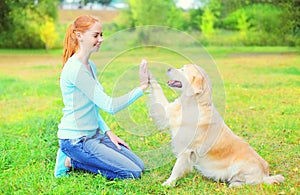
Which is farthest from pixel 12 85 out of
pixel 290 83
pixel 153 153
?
pixel 153 153

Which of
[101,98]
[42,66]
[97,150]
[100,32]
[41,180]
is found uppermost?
[100,32]

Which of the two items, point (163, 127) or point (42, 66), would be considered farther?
point (42, 66)

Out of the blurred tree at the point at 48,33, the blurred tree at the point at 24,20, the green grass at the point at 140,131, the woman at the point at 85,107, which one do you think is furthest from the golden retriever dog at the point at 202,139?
the blurred tree at the point at 24,20

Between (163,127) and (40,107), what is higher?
(163,127)

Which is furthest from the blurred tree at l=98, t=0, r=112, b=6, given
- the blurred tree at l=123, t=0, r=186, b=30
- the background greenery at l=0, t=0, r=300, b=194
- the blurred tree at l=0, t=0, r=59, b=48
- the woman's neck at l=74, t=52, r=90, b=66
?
the woman's neck at l=74, t=52, r=90, b=66

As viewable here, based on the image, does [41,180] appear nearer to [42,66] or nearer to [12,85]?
[12,85]

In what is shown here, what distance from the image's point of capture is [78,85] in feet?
13.6

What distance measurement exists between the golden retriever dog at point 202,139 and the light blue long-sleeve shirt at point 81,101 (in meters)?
0.44

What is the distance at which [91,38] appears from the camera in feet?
13.8

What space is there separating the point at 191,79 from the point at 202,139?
53cm

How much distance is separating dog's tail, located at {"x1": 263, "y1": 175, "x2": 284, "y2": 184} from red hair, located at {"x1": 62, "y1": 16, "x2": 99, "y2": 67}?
197cm

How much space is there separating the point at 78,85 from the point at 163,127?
828 mm

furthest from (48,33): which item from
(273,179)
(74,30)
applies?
(273,179)

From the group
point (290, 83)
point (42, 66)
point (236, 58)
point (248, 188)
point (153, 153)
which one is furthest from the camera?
point (236, 58)
